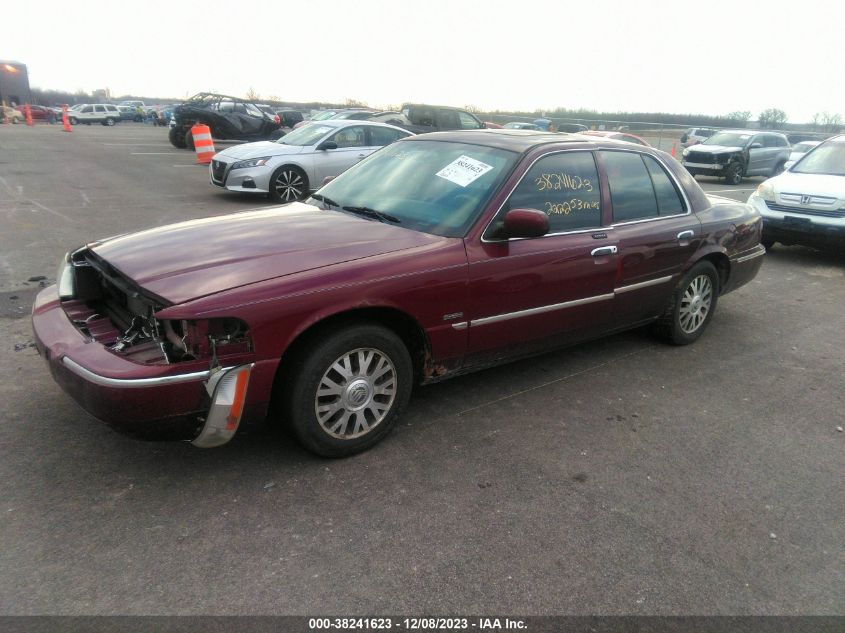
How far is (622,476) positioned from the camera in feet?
10.7

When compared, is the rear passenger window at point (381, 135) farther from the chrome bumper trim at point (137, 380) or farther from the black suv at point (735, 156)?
the black suv at point (735, 156)

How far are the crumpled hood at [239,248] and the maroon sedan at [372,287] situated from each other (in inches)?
0.5

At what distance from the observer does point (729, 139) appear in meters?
18.9

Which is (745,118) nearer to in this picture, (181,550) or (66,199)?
(66,199)

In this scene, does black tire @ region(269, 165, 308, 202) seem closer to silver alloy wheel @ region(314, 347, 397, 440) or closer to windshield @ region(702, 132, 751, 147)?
silver alloy wheel @ region(314, 347, 397, 440)

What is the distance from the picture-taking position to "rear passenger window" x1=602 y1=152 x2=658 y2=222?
435 centimetres

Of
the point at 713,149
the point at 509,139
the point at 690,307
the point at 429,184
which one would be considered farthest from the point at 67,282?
the point at 713,149

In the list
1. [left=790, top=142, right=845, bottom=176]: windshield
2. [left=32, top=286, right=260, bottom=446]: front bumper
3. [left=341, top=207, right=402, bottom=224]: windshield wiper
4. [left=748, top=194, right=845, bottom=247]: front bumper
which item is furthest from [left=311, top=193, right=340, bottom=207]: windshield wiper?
[left=790, top=142, right=845, bottom=176]: windshield

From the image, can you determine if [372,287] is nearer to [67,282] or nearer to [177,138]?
[67,282]

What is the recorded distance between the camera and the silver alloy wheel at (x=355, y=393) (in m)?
3.10

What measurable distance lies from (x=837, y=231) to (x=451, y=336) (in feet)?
22.4

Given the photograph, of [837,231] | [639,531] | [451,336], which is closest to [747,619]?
[639,531]

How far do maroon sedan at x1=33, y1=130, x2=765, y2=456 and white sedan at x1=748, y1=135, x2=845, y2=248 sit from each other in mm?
4277

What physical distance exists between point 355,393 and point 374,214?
1256 millimetres
